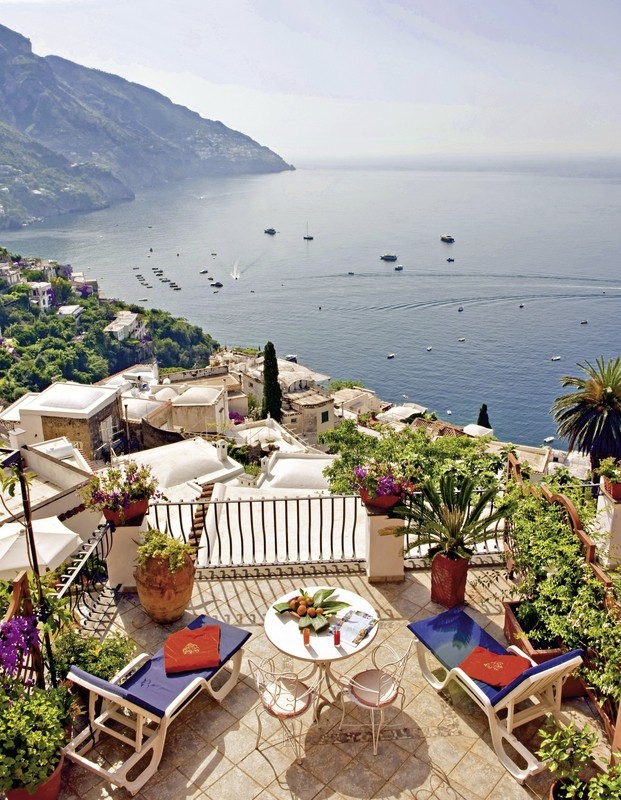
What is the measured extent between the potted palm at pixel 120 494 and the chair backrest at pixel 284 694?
7.59ft

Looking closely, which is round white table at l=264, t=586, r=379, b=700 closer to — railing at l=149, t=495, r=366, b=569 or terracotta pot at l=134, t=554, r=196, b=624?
terracotta pot at l=134, t=554, r=196, b=624

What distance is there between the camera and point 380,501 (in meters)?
6.37

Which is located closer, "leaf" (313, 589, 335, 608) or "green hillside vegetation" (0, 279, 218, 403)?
"leaf" (313, 589, 335, 608)

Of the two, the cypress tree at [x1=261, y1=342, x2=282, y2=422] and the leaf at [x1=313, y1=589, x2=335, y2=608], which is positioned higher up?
the leaf at [x1=313, y1=589, x2=335, y2=608]

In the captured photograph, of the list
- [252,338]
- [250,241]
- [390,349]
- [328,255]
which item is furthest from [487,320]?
[250,241]

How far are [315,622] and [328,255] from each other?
457 ft

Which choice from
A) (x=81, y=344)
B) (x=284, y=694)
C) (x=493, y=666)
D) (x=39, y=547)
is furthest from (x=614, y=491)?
(x=81, y=344)

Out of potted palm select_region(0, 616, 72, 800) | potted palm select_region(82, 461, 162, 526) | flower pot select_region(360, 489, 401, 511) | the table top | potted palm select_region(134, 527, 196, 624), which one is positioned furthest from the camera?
flower pot select_region(360, 489, 401, 511)

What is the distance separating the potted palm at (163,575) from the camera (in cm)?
572

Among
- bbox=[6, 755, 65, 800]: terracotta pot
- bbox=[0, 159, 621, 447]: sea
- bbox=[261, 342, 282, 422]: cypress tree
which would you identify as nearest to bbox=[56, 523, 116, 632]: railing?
bbox=[6, 755, 65, 800]: terracotta pot

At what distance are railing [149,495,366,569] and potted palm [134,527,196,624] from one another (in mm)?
798

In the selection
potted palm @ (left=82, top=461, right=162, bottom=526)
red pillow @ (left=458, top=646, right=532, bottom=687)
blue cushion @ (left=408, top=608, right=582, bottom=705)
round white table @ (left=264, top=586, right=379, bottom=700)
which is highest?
potted palm @ (left=82, top=461, right=162, bottom=526)

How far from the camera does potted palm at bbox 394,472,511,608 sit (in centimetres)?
599

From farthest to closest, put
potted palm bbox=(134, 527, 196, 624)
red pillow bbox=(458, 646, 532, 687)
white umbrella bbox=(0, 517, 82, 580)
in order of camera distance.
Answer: white umbrella bbox=(0, 517, 82, 580), potted palm bbox=(134, 527, 196, 624), red pillow bbox=(458, 646, 532, 687)
